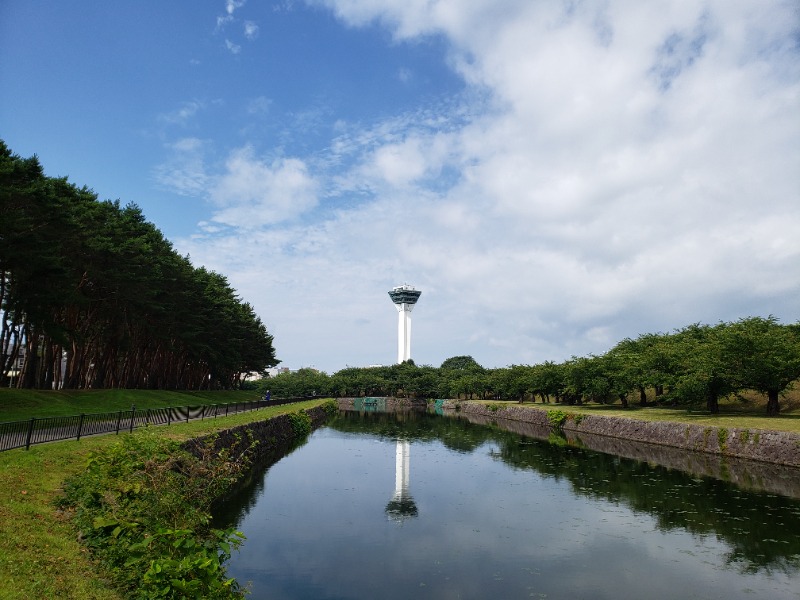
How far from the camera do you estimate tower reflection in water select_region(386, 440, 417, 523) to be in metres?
21.7

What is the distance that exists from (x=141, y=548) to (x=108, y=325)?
45.4 metres

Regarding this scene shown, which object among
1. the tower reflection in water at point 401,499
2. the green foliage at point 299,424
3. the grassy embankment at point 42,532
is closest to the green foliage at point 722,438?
the tower reflection in water at point 401,499

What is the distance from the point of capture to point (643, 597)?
525 inches

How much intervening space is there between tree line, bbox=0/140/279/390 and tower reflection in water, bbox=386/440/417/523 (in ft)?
80.3

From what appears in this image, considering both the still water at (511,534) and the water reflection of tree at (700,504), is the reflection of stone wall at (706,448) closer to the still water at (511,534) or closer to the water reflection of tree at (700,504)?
the water reflection of tree at (700,504)

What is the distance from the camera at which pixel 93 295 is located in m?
44.0

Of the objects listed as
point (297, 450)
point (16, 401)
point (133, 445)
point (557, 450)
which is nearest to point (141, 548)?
point (133, 445)

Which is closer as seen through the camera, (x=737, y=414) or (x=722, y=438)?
(x=722, y=438)

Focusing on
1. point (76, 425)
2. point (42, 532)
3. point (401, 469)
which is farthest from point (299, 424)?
point (42, 532)

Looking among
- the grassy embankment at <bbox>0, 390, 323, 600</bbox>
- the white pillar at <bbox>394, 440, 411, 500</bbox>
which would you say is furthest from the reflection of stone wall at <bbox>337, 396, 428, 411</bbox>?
the grassy embankment at <bbox>0, 390, 323, 600</bbox>

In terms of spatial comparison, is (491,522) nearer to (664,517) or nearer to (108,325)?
(664,517)

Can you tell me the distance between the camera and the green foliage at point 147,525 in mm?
9344

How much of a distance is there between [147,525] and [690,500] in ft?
73.0

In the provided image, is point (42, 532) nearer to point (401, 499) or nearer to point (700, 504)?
point (401, 499)
